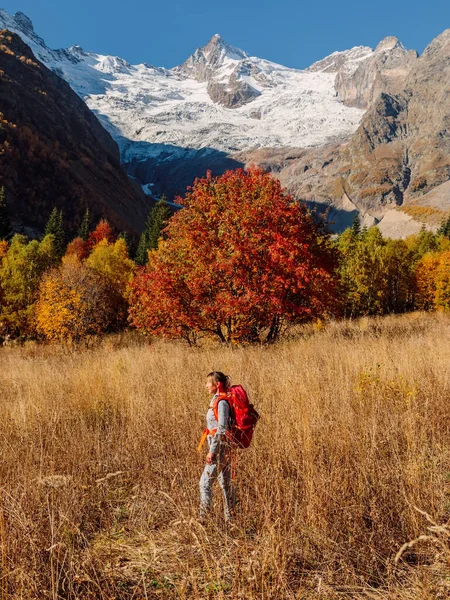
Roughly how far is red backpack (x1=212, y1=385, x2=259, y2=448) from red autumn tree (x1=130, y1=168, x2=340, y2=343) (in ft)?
23.6

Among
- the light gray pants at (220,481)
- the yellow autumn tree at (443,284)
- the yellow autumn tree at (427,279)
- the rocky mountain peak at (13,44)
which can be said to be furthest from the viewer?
the rocky mountain peak at (13,44)

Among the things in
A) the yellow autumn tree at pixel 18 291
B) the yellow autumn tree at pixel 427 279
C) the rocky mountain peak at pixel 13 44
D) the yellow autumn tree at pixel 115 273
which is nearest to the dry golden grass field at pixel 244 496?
the yellow autumn tree at pixel 18 291

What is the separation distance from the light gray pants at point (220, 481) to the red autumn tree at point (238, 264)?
737 cm

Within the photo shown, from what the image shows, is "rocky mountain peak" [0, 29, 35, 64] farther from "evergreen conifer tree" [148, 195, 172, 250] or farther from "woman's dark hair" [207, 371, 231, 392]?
"woman's dark hair" [207, 371, 231, 392]

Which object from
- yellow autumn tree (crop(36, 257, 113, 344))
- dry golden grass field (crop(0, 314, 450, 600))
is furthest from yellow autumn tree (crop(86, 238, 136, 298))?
dry golden grass field (crop(0, 314, 450, 600))

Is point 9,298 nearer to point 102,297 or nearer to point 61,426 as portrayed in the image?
point 102,297

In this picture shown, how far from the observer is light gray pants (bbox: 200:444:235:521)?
3414mm

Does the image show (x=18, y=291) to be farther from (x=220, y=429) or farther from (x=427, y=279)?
(x=427, y=279)

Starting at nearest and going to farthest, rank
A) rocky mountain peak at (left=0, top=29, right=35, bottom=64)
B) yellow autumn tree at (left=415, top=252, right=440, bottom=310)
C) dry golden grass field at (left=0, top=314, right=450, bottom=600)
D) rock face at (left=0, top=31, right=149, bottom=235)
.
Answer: dry golden grass field at (left=0, top=314, right=450, bottom=600), yellow autumn tree at (left=415, top=252, right=440, bottom=310), rock face at (left=0, top=31, right=149, bottom=235), rocky mountain peak at (left=0, top=29, right=35, bottom=64)

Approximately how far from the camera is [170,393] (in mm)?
6426

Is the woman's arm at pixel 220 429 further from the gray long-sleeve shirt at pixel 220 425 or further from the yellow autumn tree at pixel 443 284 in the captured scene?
the yellow autumn tree at pixel 443 284

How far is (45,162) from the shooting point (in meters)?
83.4

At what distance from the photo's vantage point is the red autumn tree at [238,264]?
11125 millimetres

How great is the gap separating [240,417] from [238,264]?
8061mm
